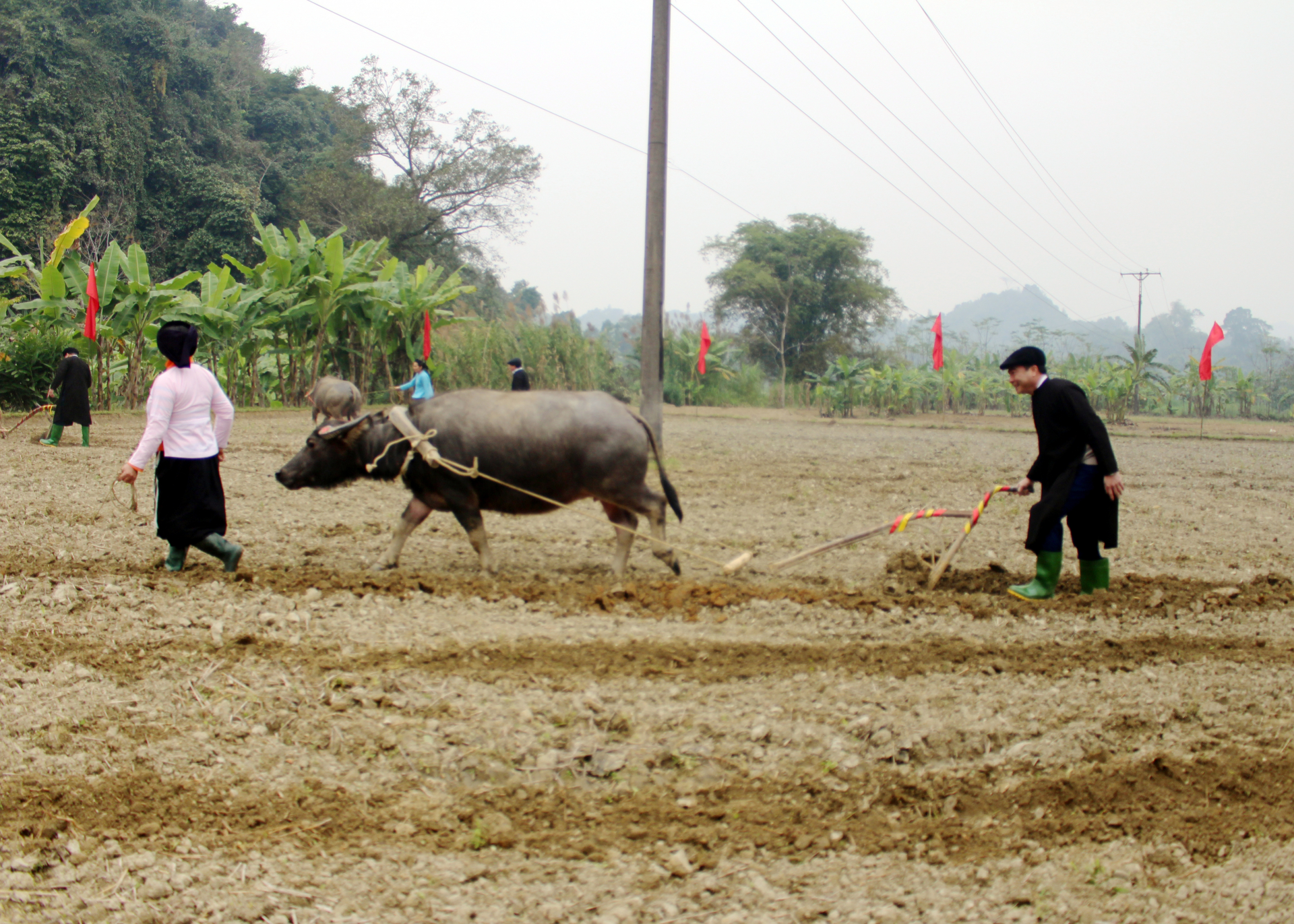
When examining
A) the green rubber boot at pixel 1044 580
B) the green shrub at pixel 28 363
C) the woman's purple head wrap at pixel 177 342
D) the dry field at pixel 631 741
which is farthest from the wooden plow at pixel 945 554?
the green shrub at pixel 28 363

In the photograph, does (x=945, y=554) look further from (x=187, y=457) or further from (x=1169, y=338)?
(x=1169, y=338)

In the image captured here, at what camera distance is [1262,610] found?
5566 mm

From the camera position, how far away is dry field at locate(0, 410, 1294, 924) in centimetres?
274

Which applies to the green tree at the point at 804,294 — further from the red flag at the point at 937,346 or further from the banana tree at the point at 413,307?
the banana tree at the point at 413,307

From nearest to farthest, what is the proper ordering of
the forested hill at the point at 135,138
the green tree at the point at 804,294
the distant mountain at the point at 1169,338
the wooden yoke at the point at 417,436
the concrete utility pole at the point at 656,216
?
the wooden yoke at the point at 417,436
the concrete utility pole at the point at 656,216
the forested hill at the point at 135,138
the green tree at the point at 804,294
the distant mountain at the point at 1169,338

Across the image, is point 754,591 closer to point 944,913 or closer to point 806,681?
point 806,681

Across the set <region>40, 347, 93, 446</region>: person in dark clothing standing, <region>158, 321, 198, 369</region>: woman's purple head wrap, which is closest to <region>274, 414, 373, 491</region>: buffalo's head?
<region>158, 321, 198, 369</region>: woman's purple head wrap

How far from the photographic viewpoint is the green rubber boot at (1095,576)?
5785 millimetres

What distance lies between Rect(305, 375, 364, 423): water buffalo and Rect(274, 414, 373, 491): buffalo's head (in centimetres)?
6

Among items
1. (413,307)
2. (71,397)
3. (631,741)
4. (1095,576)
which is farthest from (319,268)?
(631,741)

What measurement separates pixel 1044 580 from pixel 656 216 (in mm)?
6210

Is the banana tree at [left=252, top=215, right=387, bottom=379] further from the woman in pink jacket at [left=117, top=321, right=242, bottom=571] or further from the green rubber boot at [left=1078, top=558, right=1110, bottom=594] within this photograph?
the green rubber boot at [left=1078, top=558, right=1110, bottom=594]

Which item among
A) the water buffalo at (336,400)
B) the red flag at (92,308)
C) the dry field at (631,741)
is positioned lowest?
the dry field at (631,741)

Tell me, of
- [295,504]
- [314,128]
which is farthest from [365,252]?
[314,128]
